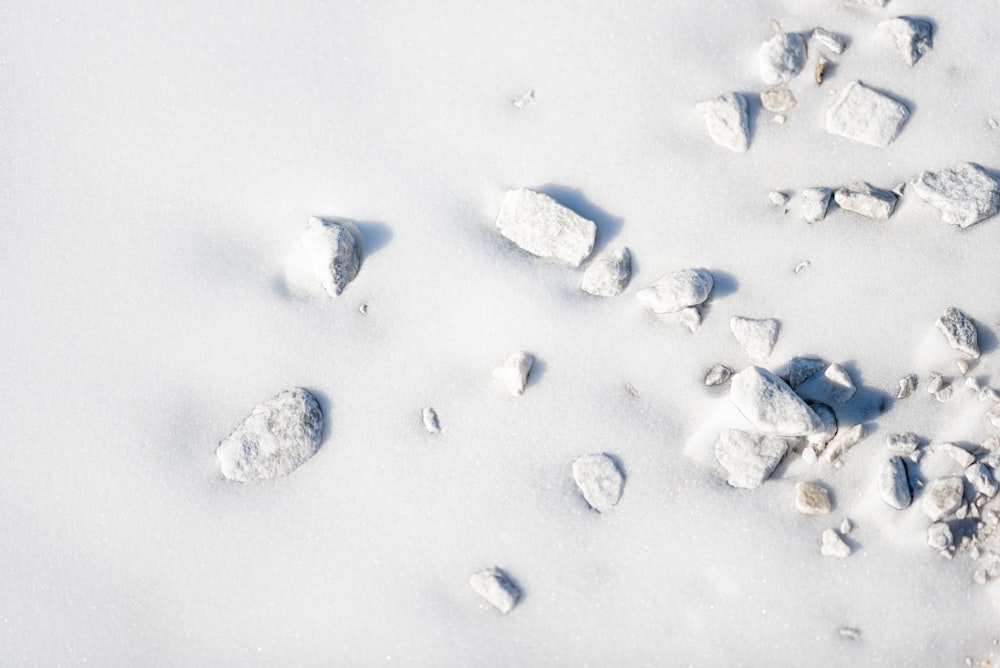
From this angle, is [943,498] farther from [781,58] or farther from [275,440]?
[275,440]

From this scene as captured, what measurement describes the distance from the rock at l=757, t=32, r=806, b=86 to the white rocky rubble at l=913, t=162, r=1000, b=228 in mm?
367

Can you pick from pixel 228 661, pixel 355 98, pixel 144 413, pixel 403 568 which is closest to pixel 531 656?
pixel 403 568

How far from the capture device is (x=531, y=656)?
1.68 metres

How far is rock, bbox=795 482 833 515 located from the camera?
1710mm

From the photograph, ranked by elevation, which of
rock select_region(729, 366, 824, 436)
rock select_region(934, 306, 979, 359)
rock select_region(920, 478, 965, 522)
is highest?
rock select_region(934, 306, 979, 359)

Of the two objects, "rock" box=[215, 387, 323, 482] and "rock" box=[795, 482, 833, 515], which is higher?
"rock" box=[795, 482, 833, 515]

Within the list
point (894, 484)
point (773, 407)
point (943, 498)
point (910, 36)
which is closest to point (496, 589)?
point (773, 407)

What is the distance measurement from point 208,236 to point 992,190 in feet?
5.56

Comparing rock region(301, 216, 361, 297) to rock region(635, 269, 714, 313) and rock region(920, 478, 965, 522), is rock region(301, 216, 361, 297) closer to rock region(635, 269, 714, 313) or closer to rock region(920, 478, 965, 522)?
rock region(635, 269, 714, 313)

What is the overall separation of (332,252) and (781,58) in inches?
41.8

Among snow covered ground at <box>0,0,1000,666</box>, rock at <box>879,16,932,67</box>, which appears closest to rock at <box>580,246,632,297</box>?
snow covered ground at <box>0,0,1000,666</box>

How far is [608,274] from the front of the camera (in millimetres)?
1716

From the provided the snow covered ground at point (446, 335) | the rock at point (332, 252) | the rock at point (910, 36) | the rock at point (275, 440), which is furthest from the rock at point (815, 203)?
the rock at point (275, 440)

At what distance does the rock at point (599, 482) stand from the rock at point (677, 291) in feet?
1.13
